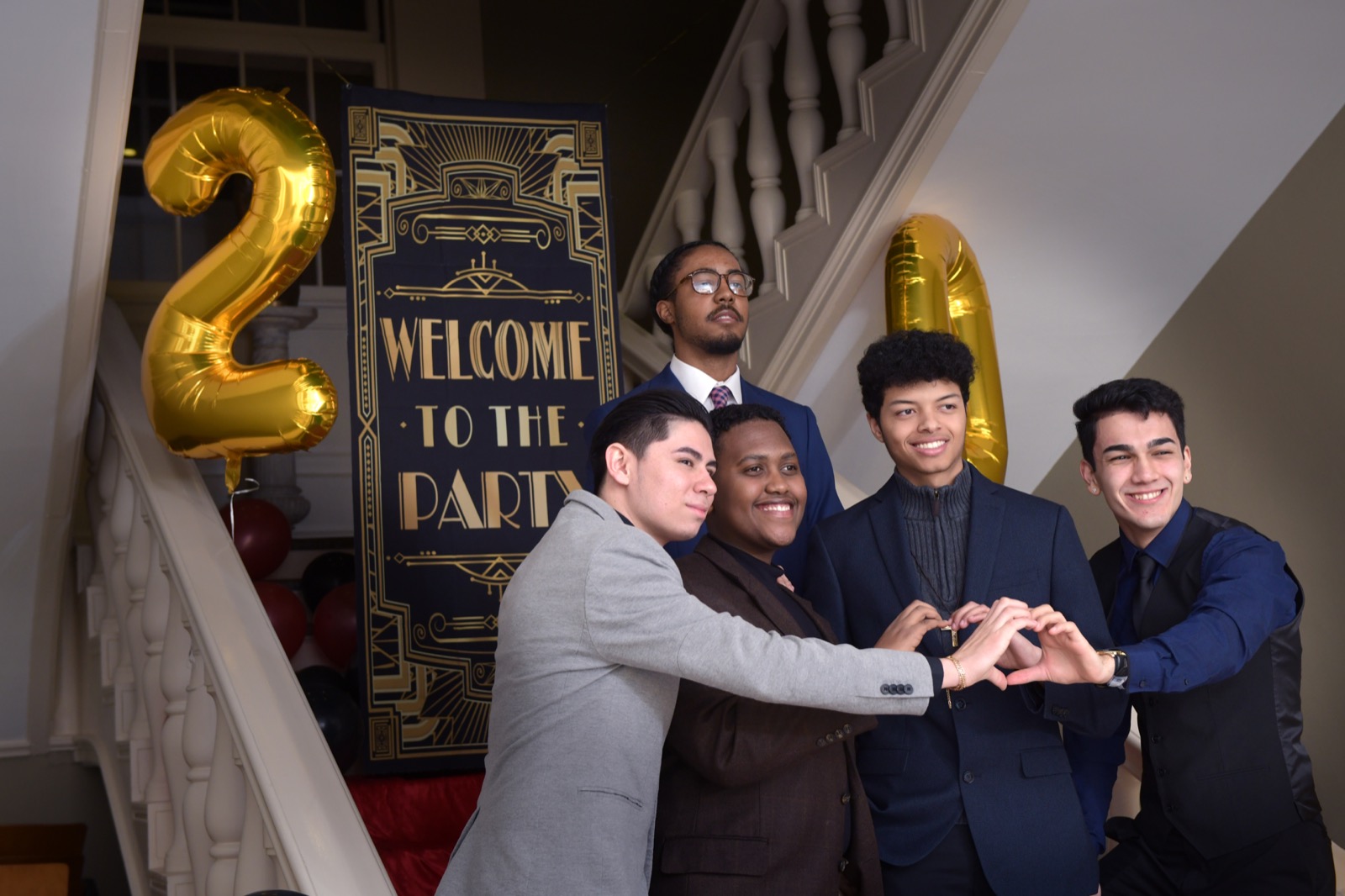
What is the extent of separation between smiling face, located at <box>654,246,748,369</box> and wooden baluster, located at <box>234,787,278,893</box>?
1219mm

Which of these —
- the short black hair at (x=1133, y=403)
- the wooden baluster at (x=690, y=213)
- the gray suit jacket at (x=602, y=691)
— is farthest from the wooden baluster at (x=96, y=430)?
the short black hair at (x=1133, y=403)

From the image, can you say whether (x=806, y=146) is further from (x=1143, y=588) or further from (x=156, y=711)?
(x=156, y=711)

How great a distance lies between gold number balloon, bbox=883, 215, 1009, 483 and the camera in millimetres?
3299

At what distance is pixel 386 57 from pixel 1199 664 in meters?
4.17

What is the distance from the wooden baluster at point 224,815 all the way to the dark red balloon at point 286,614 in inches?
46.5

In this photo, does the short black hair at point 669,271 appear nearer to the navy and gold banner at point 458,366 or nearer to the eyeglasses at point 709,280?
the eyeglasses at point 709,280

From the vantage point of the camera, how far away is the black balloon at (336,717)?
3244 mm

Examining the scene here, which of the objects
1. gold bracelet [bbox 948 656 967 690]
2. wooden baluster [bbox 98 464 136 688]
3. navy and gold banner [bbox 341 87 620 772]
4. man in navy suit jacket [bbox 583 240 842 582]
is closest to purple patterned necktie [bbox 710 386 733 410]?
man in navy suit jacket [bbox 583 240 842 582]

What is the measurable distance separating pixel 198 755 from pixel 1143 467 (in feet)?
5.68

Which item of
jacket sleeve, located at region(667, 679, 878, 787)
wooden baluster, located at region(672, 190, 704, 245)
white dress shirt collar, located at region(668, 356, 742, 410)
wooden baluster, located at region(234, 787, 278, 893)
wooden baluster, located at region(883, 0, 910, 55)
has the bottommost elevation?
wooden baluster, located at region(234, 787, 278, 893)

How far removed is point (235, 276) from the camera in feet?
9.07

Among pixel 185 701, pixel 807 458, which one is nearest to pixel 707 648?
pixel 807 458

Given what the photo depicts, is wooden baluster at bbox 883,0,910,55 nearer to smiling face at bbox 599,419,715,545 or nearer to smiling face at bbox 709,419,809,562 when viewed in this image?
smiling face at bbox 709,419,809,562

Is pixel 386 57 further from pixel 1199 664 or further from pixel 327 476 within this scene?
pixel 1199 664
